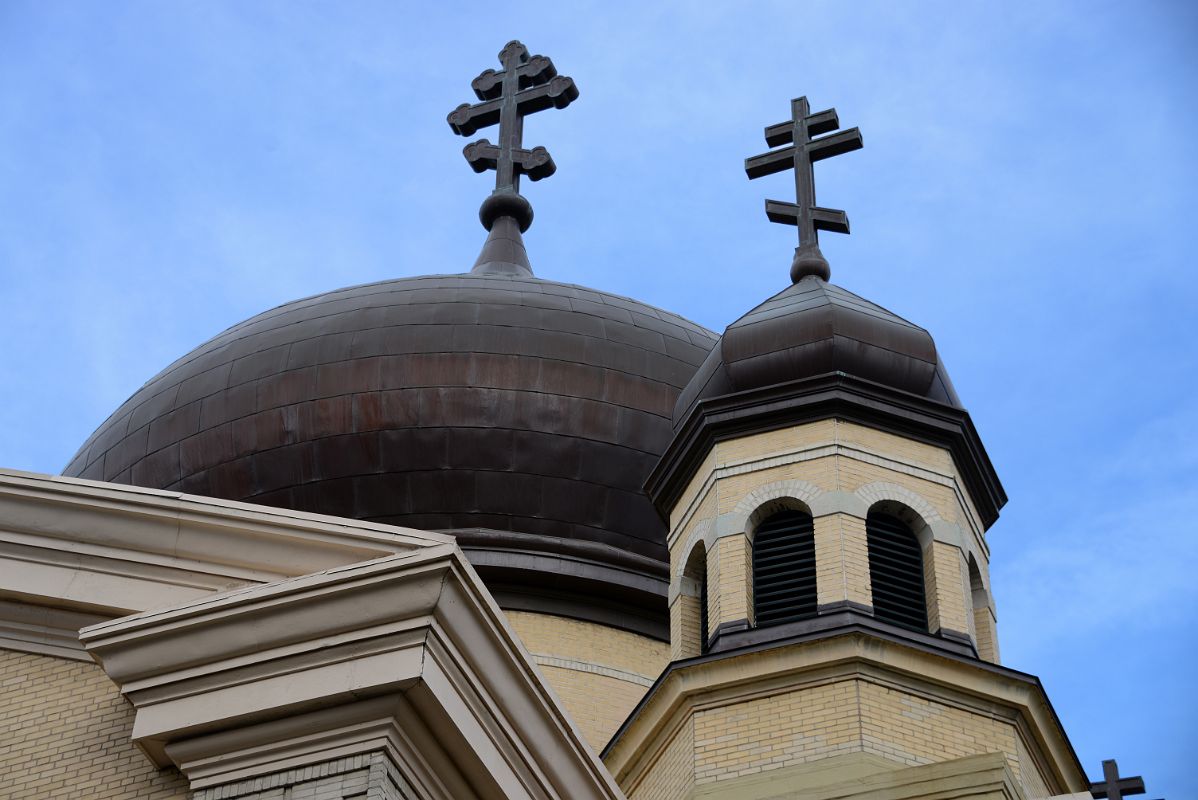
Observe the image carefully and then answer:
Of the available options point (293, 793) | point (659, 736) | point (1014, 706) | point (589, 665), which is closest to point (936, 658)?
point (1014, 706)

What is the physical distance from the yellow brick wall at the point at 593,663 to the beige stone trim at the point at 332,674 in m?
10.5

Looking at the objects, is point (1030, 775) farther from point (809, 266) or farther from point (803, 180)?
point (803, 180)

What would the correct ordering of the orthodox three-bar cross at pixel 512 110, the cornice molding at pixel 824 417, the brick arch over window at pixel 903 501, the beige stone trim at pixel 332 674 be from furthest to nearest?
1. the orthodox three-bar cross at pixel 512 110
2. the cornice molding at pixel 824 417
3. the brick arch over window at pixel 903 501
4. the beige stone trim at pixel 332 674

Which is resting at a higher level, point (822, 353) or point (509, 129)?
point (509, 129)

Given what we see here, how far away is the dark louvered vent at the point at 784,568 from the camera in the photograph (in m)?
17.4

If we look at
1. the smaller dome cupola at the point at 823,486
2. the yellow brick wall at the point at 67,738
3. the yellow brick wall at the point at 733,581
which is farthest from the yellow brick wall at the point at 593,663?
the yellow brick wall at the point at 67,738

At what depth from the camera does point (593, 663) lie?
2048 cm

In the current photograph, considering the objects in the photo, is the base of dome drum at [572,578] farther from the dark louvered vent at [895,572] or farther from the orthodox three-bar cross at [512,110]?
the orthodox three-bar cross at [512,110]

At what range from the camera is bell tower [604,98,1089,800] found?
1625 cm

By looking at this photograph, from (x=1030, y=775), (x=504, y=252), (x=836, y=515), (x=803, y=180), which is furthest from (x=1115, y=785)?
(x=504, y=252)

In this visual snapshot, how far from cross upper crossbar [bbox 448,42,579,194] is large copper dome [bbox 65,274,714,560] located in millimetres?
4038

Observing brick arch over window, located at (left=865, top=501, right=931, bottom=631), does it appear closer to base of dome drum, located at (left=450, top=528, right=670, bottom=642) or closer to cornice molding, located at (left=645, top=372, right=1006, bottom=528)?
cornice molding, located at (left=645, top=372, right=1006, bottom=528)

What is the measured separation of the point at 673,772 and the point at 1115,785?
3.16m

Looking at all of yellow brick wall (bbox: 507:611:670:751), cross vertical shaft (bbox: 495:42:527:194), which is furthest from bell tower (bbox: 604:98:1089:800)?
cross vertical shaft (bbox: 495:42:527:194)
